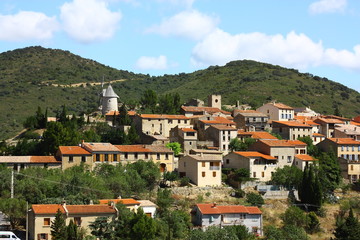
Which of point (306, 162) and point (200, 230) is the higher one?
point (306, 162)

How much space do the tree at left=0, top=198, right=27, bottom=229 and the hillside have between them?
155 ft

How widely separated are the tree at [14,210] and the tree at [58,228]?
4.95 metres

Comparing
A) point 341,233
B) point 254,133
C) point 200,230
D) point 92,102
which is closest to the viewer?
point 200,230

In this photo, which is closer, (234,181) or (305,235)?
(305,235)

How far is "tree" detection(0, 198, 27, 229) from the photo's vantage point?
4575 centimetres

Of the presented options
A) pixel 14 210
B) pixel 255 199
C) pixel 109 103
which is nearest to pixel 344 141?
pixel 255 199

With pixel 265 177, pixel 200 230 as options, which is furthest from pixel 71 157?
pixel 265 177

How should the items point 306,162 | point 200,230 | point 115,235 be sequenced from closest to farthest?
point 115,235, point 200,230, point 306,162

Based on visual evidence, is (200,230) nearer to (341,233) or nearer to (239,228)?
(239,228)

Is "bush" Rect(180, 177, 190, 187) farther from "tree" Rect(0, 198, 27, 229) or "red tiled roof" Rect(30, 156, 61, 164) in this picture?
"tree" Rect(0, 198, 27, 229)

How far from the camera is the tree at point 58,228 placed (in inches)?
1641

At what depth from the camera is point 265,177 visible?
2518 inches

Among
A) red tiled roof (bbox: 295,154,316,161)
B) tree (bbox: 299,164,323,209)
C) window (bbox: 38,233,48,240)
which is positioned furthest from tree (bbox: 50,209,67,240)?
red tiled roof (bbox: 295,154,316,161)

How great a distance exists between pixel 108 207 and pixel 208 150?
2223 centimetres
